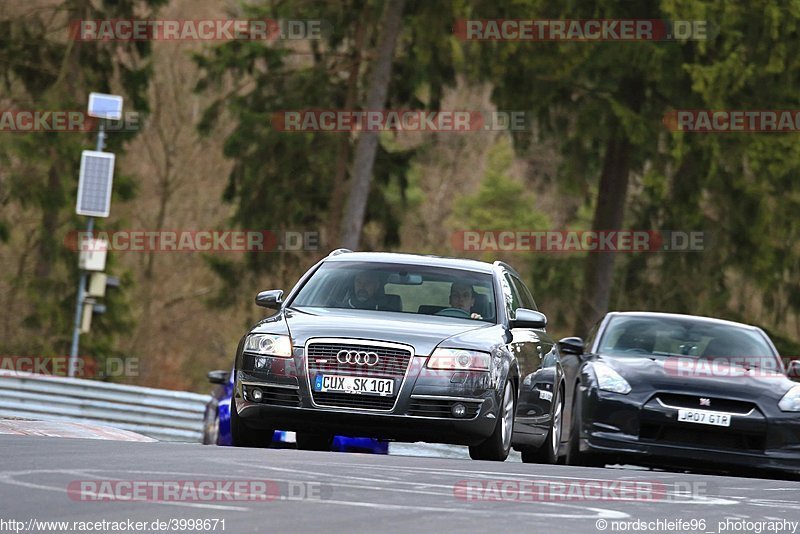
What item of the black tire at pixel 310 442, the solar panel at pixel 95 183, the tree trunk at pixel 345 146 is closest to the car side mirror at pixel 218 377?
the black tire at pixel 310 442

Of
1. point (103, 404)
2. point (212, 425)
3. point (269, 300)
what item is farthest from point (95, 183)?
point (269, 300)

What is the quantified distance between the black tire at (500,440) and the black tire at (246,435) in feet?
4.99

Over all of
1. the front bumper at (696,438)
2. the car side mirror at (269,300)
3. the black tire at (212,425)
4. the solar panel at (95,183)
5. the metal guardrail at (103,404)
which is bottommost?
the metal guardrail at (103,404)

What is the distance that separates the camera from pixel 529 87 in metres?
31.2

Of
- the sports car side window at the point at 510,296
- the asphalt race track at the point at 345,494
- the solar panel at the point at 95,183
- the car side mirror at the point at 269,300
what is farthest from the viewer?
the solar panel at the point at 95,183

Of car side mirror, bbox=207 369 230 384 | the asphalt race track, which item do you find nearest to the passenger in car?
the asphalt race track

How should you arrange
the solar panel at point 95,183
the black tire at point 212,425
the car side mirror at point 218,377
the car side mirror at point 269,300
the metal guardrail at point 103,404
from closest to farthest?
1. the car side mirror at point 269,300
2. the black tire at point 212,425
3. the car side mirror at point 218,377
4. the metal guardrail at point 103,404
5. the solar panel at point 95,183

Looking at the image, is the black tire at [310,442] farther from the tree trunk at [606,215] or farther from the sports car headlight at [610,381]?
the tree trunk at [606,215]

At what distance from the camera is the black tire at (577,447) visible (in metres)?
15.1

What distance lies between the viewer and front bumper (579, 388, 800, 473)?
47.4 ft

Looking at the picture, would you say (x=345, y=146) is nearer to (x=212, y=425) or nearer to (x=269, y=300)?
(x=212, y=425)

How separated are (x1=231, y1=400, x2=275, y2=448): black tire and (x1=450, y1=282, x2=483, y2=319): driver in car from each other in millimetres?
1795

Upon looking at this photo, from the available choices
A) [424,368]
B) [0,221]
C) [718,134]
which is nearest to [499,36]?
[718,134]

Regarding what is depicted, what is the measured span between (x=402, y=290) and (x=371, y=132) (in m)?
18.3
